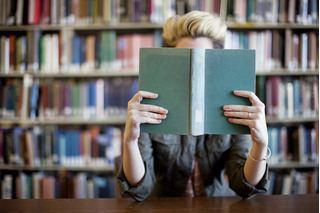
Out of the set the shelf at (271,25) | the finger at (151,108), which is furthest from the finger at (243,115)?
the shelf at (271,25)

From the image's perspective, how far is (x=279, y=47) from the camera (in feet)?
6.15

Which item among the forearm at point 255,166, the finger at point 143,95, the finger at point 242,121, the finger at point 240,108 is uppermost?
the finger at point 143,95

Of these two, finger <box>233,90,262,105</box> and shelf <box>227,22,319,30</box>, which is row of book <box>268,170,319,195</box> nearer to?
shelf <box>227,22,319,30</box>

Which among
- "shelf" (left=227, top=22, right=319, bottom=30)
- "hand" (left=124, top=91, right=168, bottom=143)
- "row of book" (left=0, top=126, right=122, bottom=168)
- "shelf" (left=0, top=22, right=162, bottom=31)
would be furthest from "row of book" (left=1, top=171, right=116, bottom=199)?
"shelf" (left=227, top=22, right=319, bottom=30)

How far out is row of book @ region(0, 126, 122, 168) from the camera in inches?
75.5

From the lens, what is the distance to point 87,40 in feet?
6.19

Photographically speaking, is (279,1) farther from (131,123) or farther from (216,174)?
(131,123)

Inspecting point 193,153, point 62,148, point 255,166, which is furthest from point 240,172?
point 62,148

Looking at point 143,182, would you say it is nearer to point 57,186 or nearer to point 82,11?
point 57,186

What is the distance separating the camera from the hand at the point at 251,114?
78 cm

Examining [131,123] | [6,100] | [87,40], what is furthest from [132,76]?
[131,123]

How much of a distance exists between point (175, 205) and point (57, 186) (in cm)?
139

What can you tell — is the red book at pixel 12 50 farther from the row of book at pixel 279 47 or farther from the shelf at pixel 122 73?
the row of book at pixel 279 47

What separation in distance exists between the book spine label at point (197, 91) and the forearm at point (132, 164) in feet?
0.66
